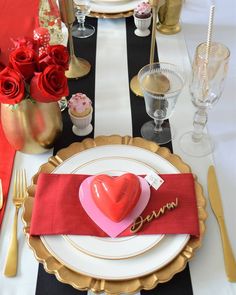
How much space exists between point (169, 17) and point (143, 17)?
0.23 ft

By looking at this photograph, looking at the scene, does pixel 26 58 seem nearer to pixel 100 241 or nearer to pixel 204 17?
pixel 100 241

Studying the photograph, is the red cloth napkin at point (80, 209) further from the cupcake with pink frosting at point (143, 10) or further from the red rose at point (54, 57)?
the cupcake with pink frosting at point (143, 10)

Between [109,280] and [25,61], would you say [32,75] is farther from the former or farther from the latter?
[109,280]

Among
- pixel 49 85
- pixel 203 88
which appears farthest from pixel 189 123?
pixel 49 85

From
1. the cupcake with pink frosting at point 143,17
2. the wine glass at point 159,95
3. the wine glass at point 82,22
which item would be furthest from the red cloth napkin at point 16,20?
the wine glass at point 159,95

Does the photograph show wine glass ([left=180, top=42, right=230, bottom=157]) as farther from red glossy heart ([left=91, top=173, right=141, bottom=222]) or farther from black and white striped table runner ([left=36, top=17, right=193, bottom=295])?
red glossy heart ([left=91, top=173, right=141, bottom=222])

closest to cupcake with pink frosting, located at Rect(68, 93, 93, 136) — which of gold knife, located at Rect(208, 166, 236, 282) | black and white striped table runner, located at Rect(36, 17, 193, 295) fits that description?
Result: black and white striped table runner, located at Rect(36, 17, 193, 295)

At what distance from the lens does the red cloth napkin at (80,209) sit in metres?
0.60

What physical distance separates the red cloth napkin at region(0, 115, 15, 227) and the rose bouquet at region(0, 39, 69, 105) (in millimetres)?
149

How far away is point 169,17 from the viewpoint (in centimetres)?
103

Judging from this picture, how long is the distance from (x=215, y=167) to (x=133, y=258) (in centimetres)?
27

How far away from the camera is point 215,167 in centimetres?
75

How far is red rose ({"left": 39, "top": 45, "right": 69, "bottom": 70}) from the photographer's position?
25.8 inches

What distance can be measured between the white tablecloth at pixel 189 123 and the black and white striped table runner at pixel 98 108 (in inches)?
0.4
